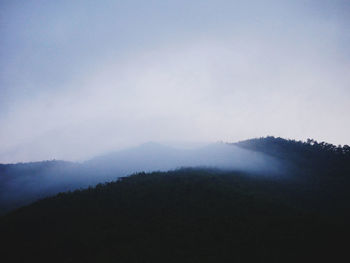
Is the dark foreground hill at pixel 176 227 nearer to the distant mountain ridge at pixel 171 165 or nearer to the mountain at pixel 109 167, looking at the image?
the distant mountain ridge at pixel 171 165

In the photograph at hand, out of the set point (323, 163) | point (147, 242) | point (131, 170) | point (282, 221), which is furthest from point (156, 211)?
point (323, 163)

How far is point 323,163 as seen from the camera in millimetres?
45938

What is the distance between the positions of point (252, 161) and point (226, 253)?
36.1m

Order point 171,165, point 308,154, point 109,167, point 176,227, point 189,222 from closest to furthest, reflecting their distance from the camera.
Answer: point 176,227 < point 189,222 < point 171,165 < point 308,154 < point 109,167

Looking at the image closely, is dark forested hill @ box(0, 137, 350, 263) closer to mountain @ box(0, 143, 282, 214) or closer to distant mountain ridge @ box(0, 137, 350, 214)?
distant mountain ridge @ box(0, 137, 350, 214)

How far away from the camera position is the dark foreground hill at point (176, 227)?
1307cm

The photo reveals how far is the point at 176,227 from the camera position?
16500 millimetres

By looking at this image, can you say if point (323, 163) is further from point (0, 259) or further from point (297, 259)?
point (0, 259)

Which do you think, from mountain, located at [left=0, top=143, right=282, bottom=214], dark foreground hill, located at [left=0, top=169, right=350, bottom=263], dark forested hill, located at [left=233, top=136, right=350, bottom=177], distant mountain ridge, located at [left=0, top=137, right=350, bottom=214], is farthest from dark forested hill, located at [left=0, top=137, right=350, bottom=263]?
mountain, located at [left=0, top=143, right=282, bottom=214]

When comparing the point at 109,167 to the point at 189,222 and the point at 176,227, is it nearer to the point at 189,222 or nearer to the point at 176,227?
the point at 189,222

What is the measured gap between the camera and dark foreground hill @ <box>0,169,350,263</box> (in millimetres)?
13070

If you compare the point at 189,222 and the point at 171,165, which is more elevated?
the point at 171,165

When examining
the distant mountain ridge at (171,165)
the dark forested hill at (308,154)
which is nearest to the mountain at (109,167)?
the distant mountain ridge at (171,165)

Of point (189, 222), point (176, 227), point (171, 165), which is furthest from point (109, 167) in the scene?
point (176, 227)
